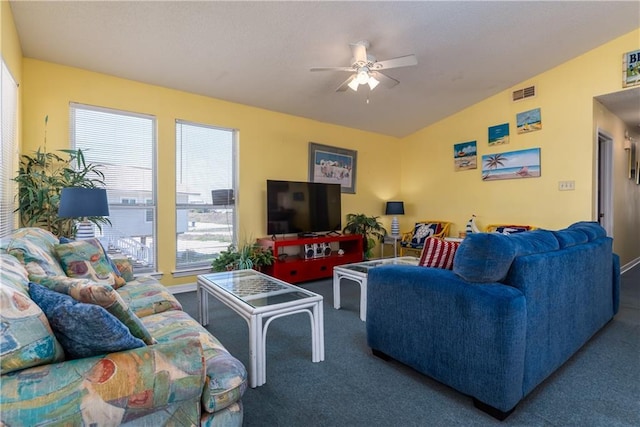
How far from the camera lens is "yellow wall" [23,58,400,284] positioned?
3.14 metres

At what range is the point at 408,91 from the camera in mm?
4367

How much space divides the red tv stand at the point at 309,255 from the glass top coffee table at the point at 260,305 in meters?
1.40

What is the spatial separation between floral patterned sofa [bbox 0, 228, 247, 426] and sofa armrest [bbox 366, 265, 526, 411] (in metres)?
1.09

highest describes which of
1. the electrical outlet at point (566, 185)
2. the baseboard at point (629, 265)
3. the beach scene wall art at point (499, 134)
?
the beach scene wall art at point (499, 134)

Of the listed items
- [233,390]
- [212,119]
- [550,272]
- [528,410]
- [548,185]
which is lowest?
[528,410]

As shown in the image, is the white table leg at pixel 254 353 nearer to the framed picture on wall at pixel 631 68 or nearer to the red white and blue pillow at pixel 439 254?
the red white and blue pillow at pixel 439 254

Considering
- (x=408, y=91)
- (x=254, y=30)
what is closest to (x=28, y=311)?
(x=254, y=30)

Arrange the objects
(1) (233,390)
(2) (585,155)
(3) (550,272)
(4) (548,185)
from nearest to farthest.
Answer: (1) (233,390), (3) (550,272), (2) (585,155), (4) (548,185)

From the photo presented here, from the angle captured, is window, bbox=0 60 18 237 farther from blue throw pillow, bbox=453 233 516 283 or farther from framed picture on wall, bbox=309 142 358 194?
framed picture on wall, bbox=309 142 358 194

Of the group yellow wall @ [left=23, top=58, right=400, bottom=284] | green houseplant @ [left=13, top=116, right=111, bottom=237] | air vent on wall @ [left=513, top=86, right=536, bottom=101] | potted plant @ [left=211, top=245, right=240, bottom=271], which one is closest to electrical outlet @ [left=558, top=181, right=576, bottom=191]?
air vent on wall @ [left=513, top=86, right=536, bottom=101]

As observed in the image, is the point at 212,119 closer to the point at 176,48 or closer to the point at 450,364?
the point at 176,48

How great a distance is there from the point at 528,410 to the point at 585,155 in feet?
11.9

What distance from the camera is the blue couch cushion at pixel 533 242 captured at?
163 cm

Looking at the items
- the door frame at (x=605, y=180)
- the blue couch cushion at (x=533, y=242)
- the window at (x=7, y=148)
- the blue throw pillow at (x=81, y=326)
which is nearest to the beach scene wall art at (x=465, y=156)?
the door frame at (x=605, y=180)
